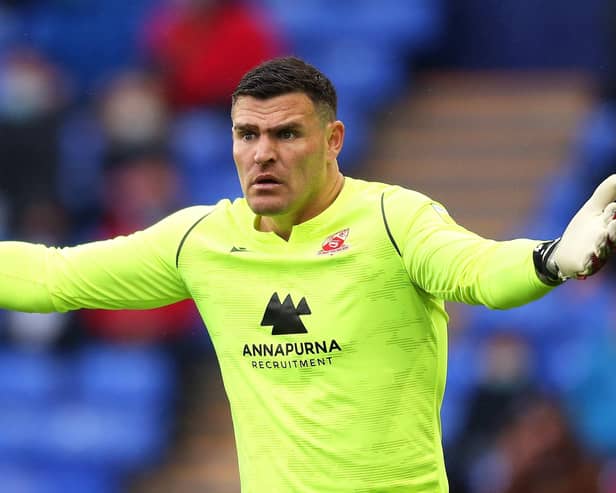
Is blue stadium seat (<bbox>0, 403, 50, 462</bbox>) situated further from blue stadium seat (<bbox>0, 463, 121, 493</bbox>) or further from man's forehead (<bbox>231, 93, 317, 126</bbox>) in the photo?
man's forehead (<bbox>231, 93, 317, 126</bbox>)

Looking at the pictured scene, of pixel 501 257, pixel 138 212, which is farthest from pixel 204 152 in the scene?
pixel 501 257

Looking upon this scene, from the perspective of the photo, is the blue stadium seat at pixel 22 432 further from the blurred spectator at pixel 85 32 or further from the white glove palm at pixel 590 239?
the white glove palm at pixel 590 239

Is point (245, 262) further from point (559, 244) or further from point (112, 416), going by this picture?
point (112, 416)

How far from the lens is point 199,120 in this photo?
11.6m

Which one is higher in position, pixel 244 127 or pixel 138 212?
pixel 138 212

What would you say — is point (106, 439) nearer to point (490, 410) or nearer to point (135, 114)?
point (135, 114)

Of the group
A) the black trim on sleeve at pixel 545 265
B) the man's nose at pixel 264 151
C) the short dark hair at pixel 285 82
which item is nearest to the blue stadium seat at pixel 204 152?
the short dark hair at pixel 285 82

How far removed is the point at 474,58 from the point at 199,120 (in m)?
2.67

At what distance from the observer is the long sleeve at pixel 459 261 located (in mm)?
4254

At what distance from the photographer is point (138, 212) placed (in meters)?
10.6

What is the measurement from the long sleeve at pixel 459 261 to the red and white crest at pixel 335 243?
18cm

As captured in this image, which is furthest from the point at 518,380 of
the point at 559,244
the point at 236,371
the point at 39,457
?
the point at 559,244

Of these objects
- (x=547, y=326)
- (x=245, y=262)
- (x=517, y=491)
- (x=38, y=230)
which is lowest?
(x=517, y=491)

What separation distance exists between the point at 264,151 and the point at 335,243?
369 millimetres
